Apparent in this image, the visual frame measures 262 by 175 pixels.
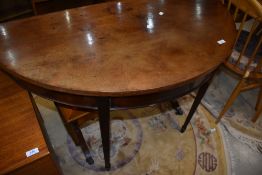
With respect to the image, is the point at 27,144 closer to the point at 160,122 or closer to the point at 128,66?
the point at 128,66

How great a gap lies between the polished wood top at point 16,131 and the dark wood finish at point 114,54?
0.17 m

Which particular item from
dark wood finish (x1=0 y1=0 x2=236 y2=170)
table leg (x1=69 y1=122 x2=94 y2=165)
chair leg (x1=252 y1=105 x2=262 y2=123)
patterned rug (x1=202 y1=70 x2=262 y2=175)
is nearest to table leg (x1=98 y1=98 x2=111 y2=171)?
dark wood finish (x1=0 y1=0 x2=236 y2=170)

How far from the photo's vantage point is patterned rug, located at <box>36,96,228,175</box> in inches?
55.1

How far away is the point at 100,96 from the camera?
79 centimetres

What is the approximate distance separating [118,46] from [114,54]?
60 millimetres

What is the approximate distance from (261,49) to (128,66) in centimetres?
99

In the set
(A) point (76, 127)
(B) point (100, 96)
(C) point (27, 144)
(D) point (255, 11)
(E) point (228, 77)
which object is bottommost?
(E) point (228, 77)

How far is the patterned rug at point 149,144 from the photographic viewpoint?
4.59 feet

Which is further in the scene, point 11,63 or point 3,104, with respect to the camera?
point 3,104

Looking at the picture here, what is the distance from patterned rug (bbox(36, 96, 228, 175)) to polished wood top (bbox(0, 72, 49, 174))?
54 centimetres

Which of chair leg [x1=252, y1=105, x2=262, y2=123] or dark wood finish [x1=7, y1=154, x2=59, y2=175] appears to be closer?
dark wood finish [x1=7, y1=154, x2=59, y2=175]

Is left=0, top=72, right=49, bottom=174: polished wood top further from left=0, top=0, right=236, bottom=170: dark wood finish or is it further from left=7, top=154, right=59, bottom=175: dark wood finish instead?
left=0, top=0, right=236, bottom=170: dark wood finish

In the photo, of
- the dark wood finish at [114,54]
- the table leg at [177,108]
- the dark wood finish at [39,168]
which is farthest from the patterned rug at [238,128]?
the dark wood finish at [39,168]

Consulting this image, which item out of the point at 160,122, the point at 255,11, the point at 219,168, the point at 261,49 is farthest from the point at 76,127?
the point at 261,49
